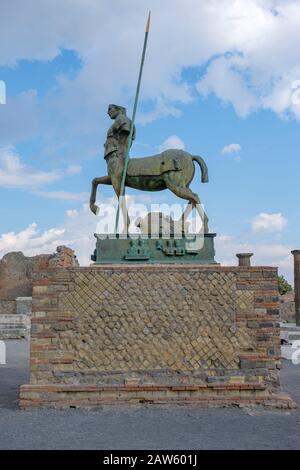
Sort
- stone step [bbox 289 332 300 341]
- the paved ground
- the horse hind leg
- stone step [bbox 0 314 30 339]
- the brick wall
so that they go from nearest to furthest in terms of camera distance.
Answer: the paved ground → the brick wall → the horse hind leg → stone step [bbox 289 332 300 341] → stone step [bbox 0 314 30 339]

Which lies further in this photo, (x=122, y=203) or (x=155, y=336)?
(x=122, y=203)

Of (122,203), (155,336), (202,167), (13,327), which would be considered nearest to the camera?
(155,336)

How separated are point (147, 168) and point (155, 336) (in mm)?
2388

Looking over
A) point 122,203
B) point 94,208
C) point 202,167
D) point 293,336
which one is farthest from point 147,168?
point 293,336

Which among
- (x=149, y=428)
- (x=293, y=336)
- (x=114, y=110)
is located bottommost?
(x=149, y=428)

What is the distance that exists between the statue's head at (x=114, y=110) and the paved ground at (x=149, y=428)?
4.03m

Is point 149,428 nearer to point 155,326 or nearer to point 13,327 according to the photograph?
point 155,326

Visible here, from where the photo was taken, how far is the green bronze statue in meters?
7.24

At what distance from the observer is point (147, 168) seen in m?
7.35

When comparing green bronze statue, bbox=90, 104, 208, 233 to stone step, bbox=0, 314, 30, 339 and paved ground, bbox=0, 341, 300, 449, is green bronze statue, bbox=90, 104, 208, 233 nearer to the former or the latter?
paved ground, bbox=0, 341, 300, 449

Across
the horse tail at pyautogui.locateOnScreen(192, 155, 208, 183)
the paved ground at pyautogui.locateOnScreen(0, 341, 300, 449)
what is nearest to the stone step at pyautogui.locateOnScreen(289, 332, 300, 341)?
the horse tail at pyautogui.locateOnScreen(192, 155, 208, 183)

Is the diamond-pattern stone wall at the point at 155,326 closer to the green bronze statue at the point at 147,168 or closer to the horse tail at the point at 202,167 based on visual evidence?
the green bronze statue at the point at 147,168

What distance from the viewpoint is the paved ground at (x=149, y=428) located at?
14.8ft

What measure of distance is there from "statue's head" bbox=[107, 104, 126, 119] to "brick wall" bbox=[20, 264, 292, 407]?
7.62 ft
